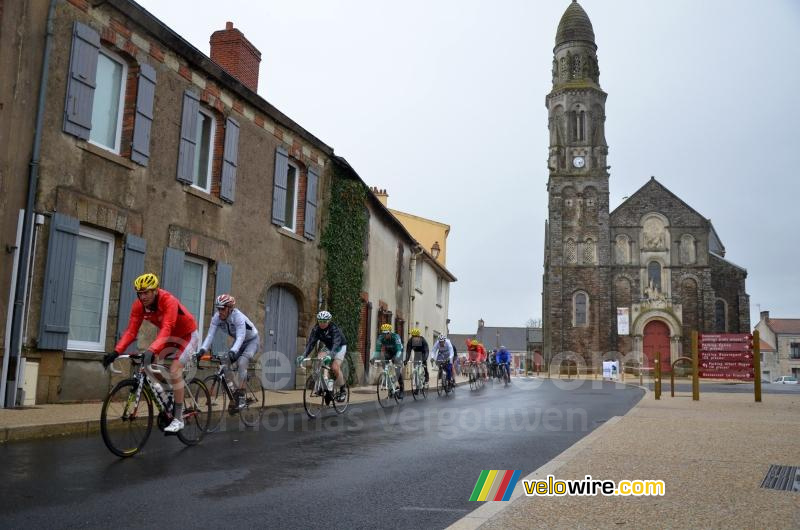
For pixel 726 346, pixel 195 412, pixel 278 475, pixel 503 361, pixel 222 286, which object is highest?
pixel 222 286

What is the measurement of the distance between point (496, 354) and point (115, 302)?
19976mm

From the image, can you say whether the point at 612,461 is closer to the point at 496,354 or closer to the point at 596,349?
the point at 496,354

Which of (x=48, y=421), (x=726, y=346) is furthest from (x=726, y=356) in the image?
(x=48, y=421)

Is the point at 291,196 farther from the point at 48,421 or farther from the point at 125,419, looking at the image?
the point at 125,419

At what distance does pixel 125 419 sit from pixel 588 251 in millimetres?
50723

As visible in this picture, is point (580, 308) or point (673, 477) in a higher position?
point (580, 308)

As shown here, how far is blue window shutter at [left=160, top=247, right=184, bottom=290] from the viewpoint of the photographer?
13.1 m

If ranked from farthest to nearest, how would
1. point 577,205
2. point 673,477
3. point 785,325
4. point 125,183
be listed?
point 785,325
point 577,205
point 125,183
point 673,477

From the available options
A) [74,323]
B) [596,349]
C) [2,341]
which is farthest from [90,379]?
[596,349]

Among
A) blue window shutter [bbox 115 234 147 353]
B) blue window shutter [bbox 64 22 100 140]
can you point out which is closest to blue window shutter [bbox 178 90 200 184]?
blue window shutter [bbox 115 234 147 353]

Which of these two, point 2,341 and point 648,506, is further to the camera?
point 2,341

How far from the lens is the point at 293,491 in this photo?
18.3 ft

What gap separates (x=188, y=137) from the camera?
1402cm

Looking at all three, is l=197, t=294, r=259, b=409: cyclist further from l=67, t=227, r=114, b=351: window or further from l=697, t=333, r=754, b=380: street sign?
l=697, t=333, r=754, b=380: street sign
